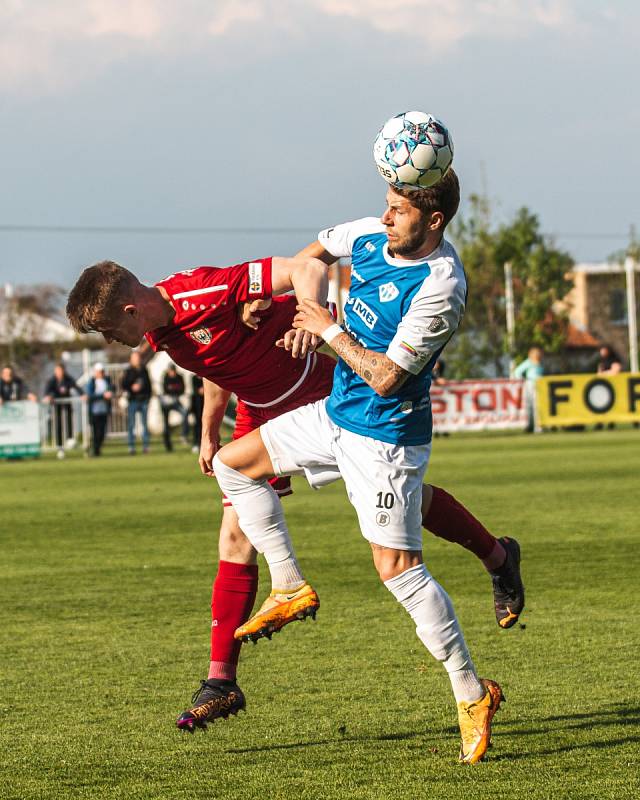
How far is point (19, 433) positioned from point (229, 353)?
2501 centimetres

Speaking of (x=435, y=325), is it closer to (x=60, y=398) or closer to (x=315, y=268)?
(x=315, y=268)

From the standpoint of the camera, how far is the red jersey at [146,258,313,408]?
6023 mm

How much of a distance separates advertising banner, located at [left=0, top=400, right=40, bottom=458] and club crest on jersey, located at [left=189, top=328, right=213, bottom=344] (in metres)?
24.3

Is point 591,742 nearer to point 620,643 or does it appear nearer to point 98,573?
point 620,643

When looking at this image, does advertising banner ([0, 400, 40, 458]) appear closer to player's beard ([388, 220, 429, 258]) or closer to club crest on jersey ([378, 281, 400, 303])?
club crest on jersey ([378, 281, 400, 303])

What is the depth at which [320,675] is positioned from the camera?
707 cm

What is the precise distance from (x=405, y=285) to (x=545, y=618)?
3.68 meters

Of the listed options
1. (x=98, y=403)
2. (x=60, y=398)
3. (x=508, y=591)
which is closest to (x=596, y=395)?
(x=98, y=403)

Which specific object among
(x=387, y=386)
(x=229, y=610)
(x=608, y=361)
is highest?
(x=608, y=361)

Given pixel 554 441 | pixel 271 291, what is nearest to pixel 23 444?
pixel 554 441

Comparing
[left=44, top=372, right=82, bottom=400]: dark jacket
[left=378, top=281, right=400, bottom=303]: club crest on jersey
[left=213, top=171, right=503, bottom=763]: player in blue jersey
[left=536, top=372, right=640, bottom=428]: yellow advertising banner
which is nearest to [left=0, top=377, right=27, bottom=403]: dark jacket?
[left=44, top=372, right=82, bottom=400]: dark jacket

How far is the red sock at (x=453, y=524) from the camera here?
638 cm

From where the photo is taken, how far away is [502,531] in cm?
1338

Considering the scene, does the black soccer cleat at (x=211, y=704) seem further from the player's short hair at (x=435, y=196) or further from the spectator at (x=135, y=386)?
the spectator at (x=135, y=386)
